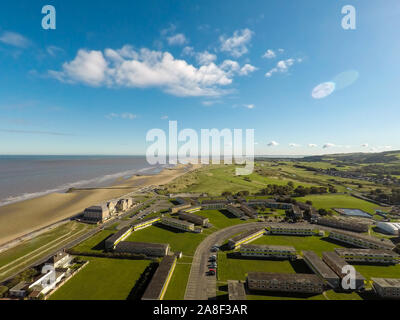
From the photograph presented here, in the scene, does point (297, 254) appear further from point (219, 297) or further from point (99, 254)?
point (99, 254)

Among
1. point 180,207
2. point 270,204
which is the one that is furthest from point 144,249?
point 270,204

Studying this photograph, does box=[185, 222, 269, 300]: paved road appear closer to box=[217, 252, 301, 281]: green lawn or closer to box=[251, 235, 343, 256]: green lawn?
box=[217, 252, 301, 281]: green lawn

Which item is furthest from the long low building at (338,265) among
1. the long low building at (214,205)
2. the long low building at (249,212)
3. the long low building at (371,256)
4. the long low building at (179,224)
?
the long low building at (214,205)

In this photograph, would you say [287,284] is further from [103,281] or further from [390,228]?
[390,228]

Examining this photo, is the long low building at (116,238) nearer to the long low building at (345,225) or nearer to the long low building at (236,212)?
the long low building at (236,212)

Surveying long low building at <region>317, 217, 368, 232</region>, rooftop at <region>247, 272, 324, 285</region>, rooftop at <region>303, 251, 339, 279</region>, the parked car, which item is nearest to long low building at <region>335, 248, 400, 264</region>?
rooftop at <region>303, 251, 339, 279</region>
